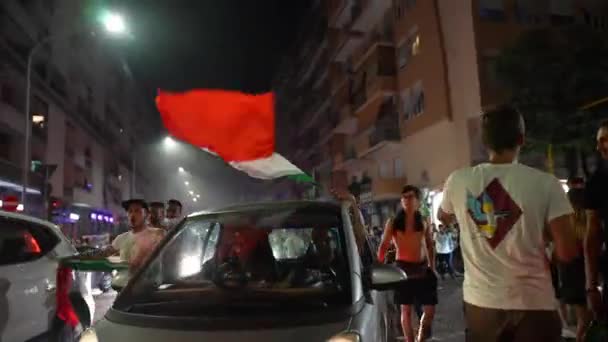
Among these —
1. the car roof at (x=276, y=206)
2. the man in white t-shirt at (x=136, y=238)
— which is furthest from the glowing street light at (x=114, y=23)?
the car roof at (x=276, y=206)

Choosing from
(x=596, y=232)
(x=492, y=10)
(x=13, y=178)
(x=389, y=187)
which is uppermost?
(x=492, y=10)

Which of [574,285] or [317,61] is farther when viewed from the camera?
[317,61]

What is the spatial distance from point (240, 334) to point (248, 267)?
3.76ft

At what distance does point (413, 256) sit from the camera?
5754 mm

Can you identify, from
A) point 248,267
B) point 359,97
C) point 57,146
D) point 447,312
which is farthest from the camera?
point 57,146

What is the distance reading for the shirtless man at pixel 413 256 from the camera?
18.6ft

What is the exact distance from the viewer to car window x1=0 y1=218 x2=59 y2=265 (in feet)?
15.1

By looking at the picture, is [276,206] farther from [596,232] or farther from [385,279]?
[596,232]

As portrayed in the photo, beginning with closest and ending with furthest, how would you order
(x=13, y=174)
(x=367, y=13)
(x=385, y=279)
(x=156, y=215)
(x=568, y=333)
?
(x=385, y=279) → (x=568, y=333) → (x=156, y=215) → (x=13, y=174) → (x=367, y=13)

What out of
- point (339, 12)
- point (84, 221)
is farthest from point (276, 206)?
point (84, 221)

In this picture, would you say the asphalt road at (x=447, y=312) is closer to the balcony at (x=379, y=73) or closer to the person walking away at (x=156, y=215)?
the person walking away at (x=156, y=215)

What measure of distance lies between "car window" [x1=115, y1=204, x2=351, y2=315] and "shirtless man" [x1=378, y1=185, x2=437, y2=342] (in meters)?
1.63

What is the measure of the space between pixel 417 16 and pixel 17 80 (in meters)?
19.0

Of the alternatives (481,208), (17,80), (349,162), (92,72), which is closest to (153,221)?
(481,208)
